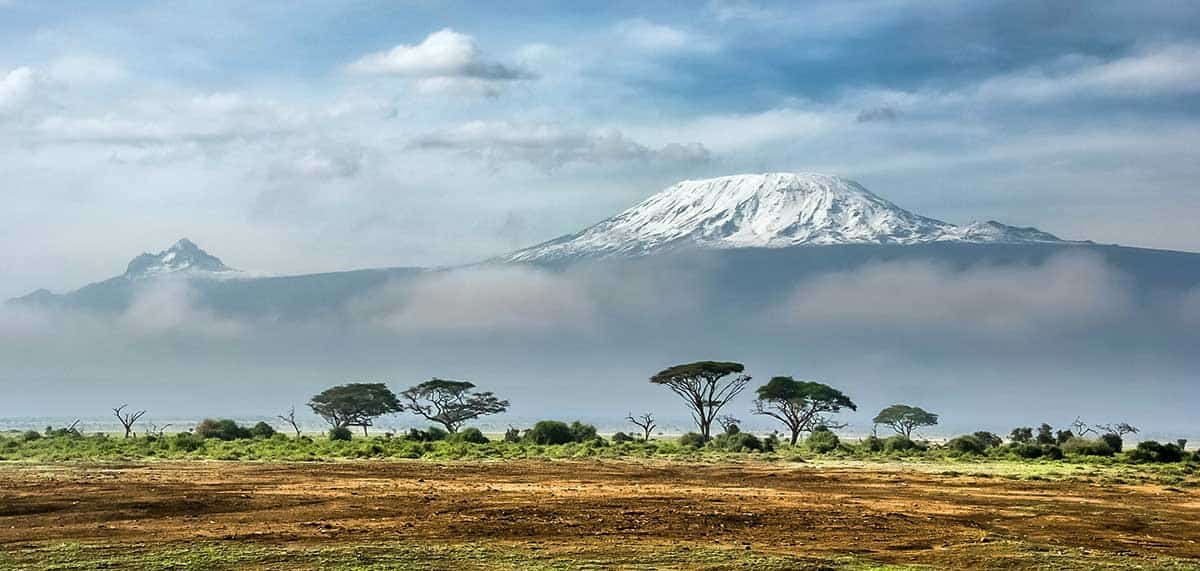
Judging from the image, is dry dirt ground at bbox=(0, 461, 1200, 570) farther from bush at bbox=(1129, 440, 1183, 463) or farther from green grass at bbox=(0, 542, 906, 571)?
bush at bbox=(1129, 440, 1183, 463)

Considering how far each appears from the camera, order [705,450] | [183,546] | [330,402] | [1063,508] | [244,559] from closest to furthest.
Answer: [244,559]
[183,546]
[1063,508]
[705,450]
[330,402]

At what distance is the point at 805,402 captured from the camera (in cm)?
10725

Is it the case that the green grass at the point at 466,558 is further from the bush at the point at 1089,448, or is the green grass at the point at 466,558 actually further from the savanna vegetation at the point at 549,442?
the bush at the point at 1089,448

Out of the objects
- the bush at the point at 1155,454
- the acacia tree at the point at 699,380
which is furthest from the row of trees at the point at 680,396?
the bush at the point at 1155,454

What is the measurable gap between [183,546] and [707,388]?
85453 mm

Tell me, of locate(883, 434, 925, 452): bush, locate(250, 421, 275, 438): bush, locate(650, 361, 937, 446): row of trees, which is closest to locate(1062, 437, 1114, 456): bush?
locate(883, 434, 925, 452): bush

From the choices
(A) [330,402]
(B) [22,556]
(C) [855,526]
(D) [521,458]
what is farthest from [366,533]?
(A) [330,402]

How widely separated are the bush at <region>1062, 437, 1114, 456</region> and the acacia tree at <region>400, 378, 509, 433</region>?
57672mm

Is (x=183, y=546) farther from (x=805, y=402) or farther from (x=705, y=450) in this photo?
(x=805, y=402)

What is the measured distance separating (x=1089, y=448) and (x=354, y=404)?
68.7 meters

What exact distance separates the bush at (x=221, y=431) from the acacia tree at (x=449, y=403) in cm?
2906

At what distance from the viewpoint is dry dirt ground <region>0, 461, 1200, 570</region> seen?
20891 millimetres

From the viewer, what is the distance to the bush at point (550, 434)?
8356 cm

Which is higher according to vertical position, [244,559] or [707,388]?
[707,388]
